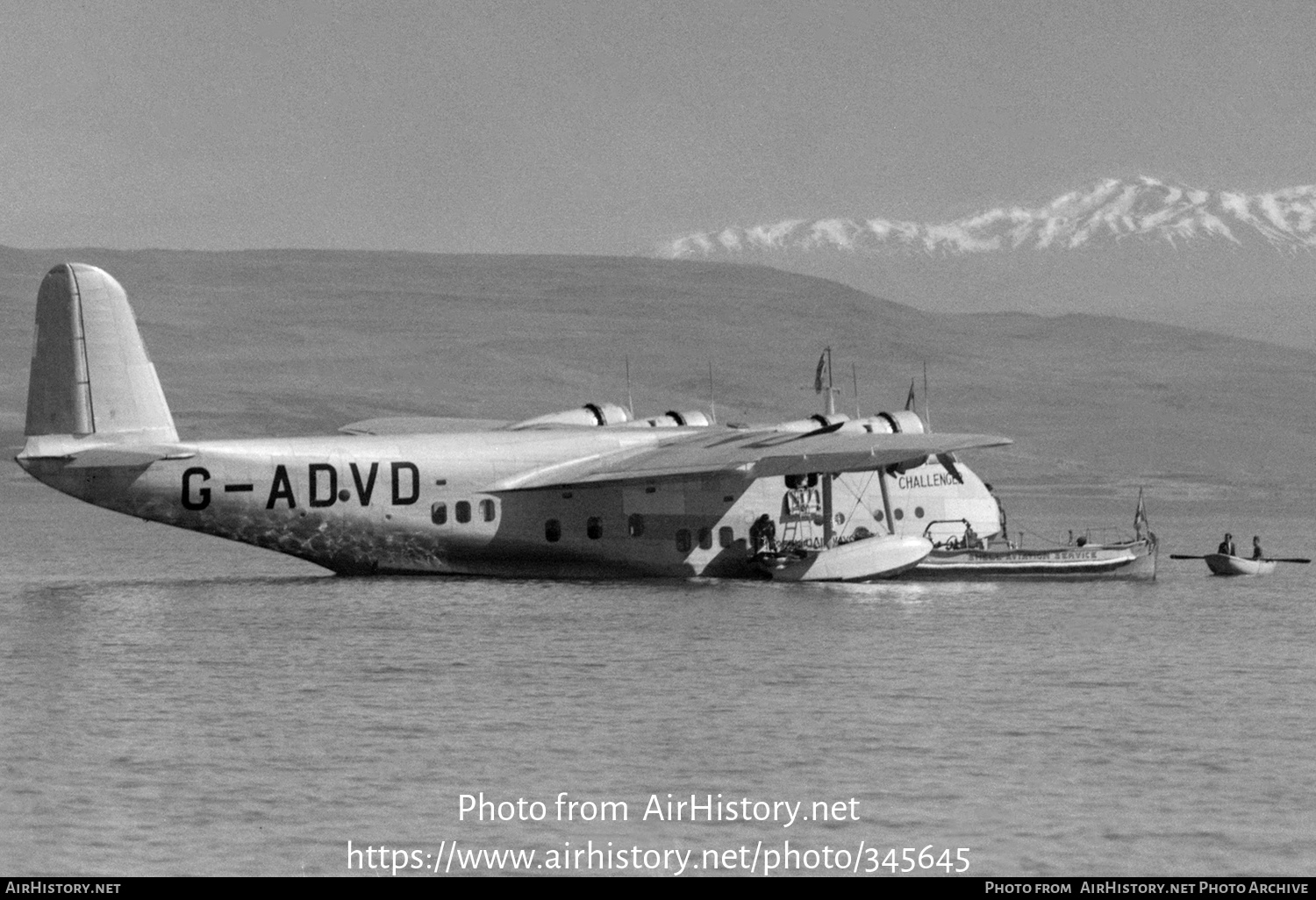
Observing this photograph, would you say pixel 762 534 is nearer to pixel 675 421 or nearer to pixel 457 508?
pixel 675 421

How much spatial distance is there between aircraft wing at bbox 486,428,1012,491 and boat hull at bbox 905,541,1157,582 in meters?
3.00

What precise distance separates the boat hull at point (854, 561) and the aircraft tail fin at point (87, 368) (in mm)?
16013

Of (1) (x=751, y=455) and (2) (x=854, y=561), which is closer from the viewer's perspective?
(1) (x=751, y=455)

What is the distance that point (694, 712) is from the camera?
1378 inches

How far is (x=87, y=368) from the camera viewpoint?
48.8m

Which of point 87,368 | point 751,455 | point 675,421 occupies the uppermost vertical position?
point 87,368

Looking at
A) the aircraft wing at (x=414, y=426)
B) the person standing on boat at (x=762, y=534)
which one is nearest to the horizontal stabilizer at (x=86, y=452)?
the aircraft wing at (x=414, y=426)

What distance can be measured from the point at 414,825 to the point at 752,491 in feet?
93.8

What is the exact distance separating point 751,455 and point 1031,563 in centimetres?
923

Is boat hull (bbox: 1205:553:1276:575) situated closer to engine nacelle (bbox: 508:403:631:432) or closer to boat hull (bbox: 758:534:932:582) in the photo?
boat hull (bbox: 758:534:932:582)

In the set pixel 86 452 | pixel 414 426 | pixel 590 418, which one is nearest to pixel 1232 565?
A: pixel 590 418

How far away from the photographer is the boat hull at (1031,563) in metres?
54.3

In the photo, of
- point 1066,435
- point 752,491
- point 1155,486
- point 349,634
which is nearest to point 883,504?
point 752,491

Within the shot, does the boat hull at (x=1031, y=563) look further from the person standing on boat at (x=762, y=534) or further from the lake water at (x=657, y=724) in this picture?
the person standing on boat at (x=762, y=534)
